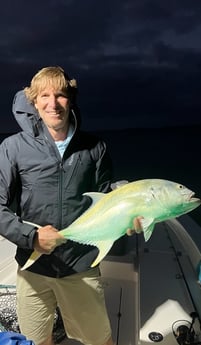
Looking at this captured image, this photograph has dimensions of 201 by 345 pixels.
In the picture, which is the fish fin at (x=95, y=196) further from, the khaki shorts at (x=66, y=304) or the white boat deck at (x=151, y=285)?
the white boat deck at (x=151, y=285)

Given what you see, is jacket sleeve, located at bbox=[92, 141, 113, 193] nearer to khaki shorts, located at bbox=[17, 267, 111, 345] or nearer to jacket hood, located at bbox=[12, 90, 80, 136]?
jacket hood, located at bbox=[12, 90, 80, 136]

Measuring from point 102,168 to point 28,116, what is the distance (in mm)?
637

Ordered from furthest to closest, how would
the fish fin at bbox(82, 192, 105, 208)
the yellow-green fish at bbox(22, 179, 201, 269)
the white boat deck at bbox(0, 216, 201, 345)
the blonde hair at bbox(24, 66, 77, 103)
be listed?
the white boat deck at bbox(0, 216, 201, 345) < the blonde hair at bbox(24, 66, 77, 103) < the fish fin at bbox(82, 192, 105, 208) < the yellow-green fish at bbox(22, 179, 201, 269)

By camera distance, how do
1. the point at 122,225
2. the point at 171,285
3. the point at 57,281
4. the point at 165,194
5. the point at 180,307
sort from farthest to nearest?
the point at 171,285 → the point at 180,307 → the point at 57,281 → the point at 122,225 → the point at 165,194

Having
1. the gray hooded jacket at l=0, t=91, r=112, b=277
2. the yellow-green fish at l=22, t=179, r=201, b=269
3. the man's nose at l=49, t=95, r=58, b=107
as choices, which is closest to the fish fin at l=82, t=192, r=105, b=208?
the yellow-green fish at l=22, t=179, r=201, b=269

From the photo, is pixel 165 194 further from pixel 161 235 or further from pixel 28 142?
pixel 161 235

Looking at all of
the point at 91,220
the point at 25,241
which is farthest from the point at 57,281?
the point at 91,220

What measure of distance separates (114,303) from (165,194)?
2412 millimetres

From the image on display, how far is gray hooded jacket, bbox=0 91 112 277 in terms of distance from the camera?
7.98 ft

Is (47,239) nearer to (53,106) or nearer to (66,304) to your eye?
(66,304)

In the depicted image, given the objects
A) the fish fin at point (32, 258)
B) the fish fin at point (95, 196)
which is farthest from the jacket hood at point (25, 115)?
the fish fin at point (32, 258)

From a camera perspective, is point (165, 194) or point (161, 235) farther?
point (161, 235)

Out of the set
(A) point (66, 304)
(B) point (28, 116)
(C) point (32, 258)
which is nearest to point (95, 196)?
(C) point (32, 258)

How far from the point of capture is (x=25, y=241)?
2361mm
